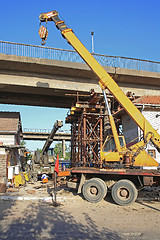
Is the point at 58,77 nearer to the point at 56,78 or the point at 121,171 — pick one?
the point at 56,78

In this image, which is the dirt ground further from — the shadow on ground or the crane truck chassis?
the crane truck chassis

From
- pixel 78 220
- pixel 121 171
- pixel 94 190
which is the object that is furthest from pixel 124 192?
pixel 78 220

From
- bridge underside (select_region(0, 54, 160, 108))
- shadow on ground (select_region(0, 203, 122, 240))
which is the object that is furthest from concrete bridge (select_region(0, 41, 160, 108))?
shadow on ground (select_region(0, 203, 122, 240))

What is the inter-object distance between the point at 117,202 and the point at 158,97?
11.1 meters

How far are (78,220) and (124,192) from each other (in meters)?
3.41

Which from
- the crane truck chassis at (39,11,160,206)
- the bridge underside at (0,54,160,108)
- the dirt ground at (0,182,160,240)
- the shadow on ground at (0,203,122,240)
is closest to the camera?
the shadow on ground at (0,203,122,240)

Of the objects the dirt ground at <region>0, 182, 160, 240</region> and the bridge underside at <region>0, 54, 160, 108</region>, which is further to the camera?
the bridge underside at <region>0, 54, 160, 108</region>

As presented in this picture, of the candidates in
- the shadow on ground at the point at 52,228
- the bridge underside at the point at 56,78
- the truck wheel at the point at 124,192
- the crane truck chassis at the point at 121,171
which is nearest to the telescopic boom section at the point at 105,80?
Answer: the crane truck chassis at the point at 121,171

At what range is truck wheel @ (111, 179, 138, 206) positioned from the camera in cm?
970

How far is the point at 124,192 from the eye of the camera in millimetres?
9852

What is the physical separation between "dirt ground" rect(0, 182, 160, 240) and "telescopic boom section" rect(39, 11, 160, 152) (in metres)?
3.55

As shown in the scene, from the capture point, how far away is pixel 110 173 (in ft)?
33.6

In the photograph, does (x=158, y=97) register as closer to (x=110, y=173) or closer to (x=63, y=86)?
(x=63, y=86)

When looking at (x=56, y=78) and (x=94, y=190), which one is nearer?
(x=94, y=190)
